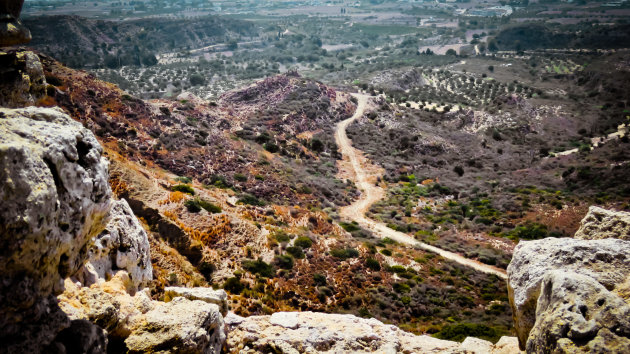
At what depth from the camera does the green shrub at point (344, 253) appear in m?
28.5

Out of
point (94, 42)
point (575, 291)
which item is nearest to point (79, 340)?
point (575, 291)

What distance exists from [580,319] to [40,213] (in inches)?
462

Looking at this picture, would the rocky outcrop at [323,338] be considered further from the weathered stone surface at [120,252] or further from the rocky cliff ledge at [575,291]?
the weathered stone surface at [120,252]

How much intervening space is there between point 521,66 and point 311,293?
15459 cm

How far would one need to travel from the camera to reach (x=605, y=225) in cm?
1366

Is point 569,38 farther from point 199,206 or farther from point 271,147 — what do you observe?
point 199,206

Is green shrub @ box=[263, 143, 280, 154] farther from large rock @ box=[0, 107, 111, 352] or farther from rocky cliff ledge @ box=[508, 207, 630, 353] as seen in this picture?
large rock @ box=[0, 107, 111, 352]

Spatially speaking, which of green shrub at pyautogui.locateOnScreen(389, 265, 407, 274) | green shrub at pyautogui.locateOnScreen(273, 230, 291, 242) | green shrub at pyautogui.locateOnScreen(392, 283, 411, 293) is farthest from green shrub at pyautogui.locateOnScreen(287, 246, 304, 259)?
green shrub at pyautogui.locateOnScreen(389, 265, 407, 274)

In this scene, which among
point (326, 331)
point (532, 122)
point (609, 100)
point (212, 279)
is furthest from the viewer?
point (609, 100)

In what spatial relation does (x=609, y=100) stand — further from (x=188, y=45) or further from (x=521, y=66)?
(x=188, y=45)

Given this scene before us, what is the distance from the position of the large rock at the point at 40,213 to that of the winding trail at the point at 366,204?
3161 centimetres

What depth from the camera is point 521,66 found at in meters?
145

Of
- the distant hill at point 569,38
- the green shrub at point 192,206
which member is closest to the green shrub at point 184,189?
the green shrub at point 192,206

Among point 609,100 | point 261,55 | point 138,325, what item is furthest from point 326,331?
point 261,55
